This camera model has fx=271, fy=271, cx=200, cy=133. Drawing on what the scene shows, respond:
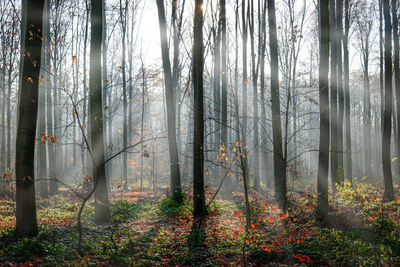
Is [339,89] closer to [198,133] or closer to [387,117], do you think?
[387,117]

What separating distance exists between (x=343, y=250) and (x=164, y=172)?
2785 cm

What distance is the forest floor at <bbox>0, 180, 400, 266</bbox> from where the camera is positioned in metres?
4.84

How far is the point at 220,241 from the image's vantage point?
6035 millimetres

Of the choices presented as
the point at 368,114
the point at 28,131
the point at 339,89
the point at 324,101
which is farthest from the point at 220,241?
the point at 368,114

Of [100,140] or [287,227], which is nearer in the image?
[287,227]

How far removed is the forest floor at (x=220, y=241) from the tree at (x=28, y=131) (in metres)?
0.43

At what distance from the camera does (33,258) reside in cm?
474

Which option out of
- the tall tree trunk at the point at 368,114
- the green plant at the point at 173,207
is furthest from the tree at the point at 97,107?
the tall tree trunk at the point at 368,114

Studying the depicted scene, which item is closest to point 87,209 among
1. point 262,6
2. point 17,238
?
point 17,238

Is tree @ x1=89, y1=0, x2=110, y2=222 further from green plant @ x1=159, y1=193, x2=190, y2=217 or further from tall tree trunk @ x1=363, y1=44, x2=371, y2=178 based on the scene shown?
tall tree trunk @ x1=363, y1=44, x2=371, y2=178

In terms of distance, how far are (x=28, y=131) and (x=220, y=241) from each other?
4702 mm

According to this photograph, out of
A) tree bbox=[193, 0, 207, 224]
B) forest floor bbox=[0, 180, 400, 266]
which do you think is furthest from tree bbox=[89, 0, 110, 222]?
tree bbox=[193, 0, 207, 224]

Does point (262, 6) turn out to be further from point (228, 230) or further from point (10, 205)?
point (10, 205)

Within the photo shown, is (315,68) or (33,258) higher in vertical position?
(315,68)
